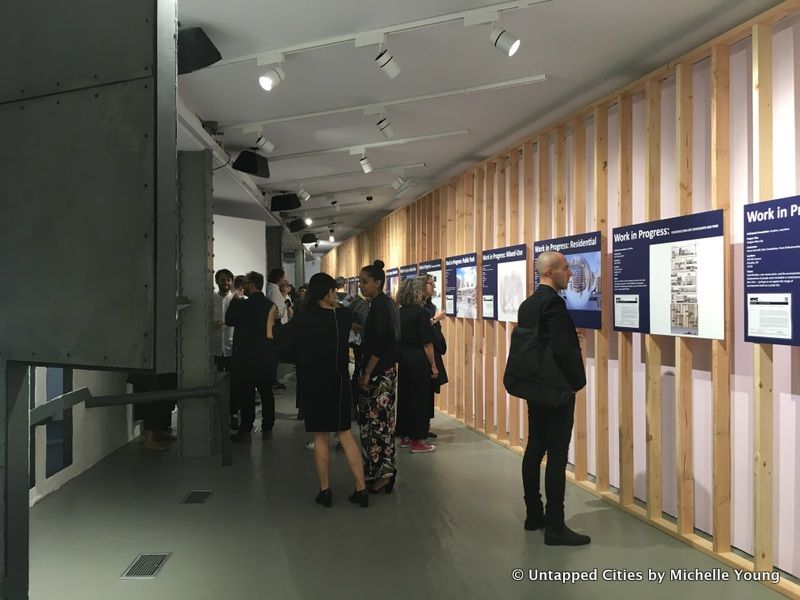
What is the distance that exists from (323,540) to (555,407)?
5.24ft

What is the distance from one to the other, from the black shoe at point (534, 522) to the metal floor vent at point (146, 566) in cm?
215

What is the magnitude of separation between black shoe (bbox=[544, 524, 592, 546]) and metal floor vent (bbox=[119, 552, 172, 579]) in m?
2.20

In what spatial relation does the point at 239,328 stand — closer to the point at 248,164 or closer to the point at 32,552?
the point at 248,164

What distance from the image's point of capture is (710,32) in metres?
3.44

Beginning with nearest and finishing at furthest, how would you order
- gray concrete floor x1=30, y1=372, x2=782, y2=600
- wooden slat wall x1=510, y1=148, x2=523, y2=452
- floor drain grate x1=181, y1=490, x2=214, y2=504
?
gray concrete floor x1=30, y1=372, x2=782, y2=600, floor drain grate x1=181, y1=490, x2=214, y2=504, wooden slat wall x1=510, y1=148, x2=523, y2=452

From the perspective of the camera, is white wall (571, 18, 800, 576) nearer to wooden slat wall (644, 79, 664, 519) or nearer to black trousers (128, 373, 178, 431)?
wooden slat wall (644, 79, 664, 519)

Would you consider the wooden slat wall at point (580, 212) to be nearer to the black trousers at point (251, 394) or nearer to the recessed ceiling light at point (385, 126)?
the recessed ceiling light at point (385, 126)

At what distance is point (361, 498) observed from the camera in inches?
161

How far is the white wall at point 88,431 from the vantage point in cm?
430

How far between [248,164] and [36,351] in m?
4.58

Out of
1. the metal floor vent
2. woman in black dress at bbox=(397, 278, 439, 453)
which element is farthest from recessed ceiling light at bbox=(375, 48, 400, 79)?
the metal floor vent

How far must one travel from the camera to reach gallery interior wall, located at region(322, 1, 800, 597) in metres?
3.09

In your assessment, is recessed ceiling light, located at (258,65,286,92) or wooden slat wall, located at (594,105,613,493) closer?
recessed ceiling light, located at (258,65,286,92)

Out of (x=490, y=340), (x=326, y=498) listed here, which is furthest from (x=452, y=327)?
(x=326, y=498)
